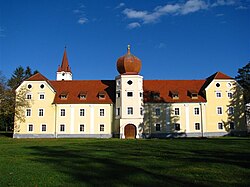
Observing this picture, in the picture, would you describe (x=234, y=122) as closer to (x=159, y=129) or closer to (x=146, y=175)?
(x=159, y=129)

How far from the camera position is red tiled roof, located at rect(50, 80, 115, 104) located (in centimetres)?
4591

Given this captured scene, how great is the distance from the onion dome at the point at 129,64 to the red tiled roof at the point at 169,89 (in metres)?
4.25

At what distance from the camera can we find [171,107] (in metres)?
45.2

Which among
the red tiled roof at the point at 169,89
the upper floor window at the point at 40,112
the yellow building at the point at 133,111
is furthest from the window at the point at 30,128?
the red tiled roof at the point at 169,89

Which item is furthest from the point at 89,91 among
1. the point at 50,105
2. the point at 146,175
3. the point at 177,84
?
the point at 146,175

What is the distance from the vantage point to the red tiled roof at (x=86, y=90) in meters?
45.9

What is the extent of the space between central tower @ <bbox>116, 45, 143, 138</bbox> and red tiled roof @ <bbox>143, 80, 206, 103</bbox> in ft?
8.24

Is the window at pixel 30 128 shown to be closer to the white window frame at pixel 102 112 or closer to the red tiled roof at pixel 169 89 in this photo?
the white window frame at pixel 102 112

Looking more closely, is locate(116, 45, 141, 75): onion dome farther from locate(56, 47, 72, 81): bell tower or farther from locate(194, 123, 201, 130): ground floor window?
locate(56, 47, 72, 81): bell tower

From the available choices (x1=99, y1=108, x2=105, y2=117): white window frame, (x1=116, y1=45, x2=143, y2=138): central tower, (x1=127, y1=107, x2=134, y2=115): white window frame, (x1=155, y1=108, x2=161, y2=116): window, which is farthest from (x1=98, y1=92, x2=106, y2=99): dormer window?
(x1=155, y1=108, x2=161, y2=116): window

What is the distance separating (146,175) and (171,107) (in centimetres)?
3538

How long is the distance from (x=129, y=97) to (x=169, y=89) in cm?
772

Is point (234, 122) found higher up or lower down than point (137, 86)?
lower down

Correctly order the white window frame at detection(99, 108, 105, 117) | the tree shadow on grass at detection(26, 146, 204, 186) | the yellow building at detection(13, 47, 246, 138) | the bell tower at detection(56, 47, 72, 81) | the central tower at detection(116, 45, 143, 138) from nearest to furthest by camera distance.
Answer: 1. the tree shadow on grass at detection(26, 146, 204, 186)
2. the central tower at detection(116, 45, 143, 138)
3. the yellow building at detection(13, 47, 246, 138)
4. the white window frame at detection(99, 108, 105, 117)
5. the bell tower at detection(56, 47, 72, 81)
